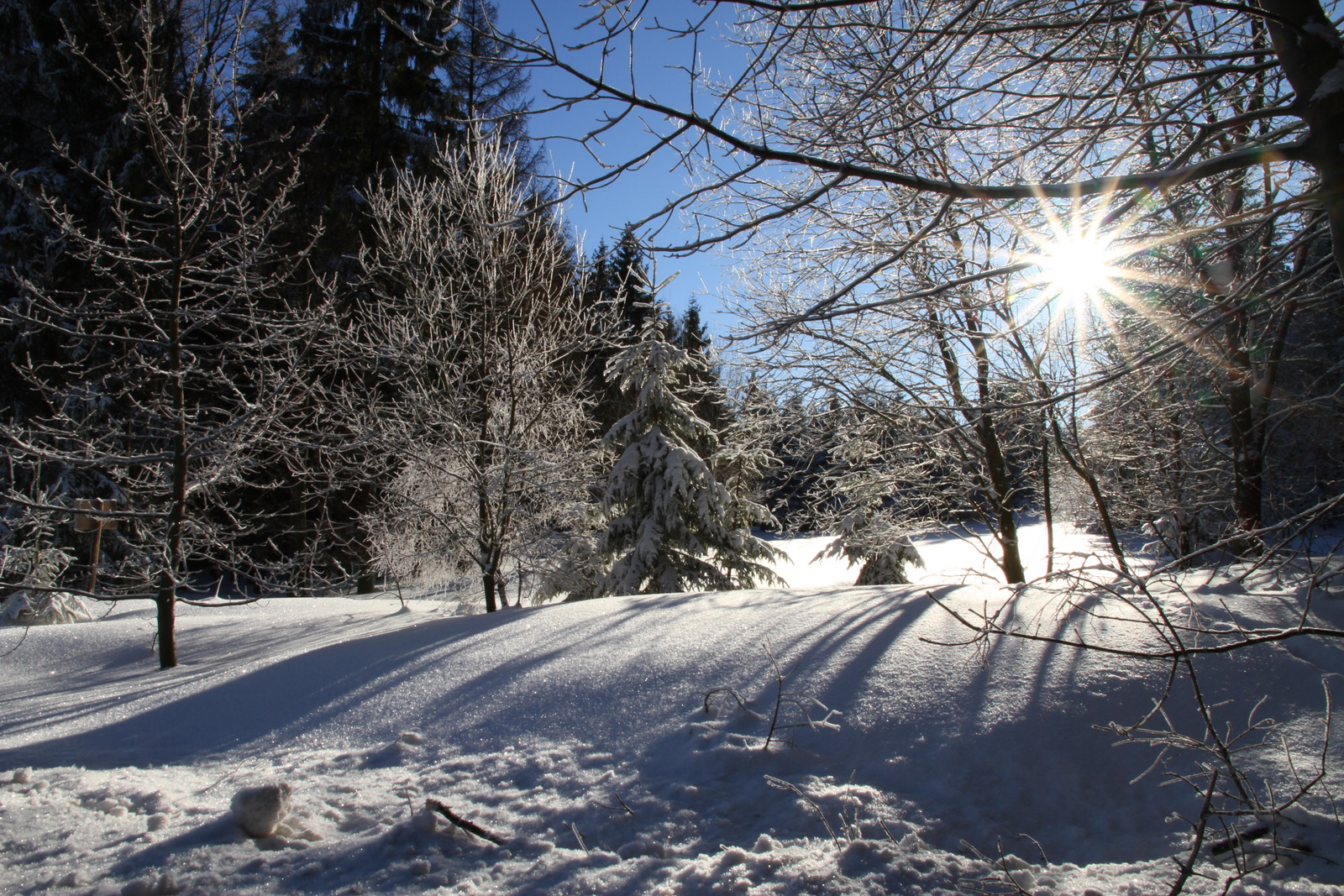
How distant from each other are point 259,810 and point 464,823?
2.24ft

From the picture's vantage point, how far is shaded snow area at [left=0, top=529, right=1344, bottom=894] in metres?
2.09

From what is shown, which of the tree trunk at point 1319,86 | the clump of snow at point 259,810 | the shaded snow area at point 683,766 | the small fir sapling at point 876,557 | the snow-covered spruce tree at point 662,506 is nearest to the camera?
the tree trunk at point 1319,86

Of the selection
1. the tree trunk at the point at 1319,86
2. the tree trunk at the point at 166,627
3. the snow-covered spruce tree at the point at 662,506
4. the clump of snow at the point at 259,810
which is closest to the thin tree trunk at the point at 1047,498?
the tree trunk at the point at 1319,86

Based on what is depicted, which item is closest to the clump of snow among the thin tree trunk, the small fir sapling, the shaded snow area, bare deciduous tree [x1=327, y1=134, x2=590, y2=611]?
the shaded snow area

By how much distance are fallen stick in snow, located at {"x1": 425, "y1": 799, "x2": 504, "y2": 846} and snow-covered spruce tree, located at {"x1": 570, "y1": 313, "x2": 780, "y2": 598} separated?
25.3ft

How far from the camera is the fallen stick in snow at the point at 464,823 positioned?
2.31m

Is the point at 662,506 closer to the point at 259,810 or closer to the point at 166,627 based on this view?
the point at 166,627

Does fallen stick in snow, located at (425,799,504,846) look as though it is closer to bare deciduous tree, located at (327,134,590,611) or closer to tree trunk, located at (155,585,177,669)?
tree trunk, located at (155,585,177,669)

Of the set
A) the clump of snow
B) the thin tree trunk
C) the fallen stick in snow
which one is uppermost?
the thin tree trunk

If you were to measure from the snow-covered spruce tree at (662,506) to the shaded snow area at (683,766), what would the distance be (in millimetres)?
5928

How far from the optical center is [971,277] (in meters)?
1.92

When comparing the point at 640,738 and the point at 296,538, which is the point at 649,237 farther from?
the point at 296,538

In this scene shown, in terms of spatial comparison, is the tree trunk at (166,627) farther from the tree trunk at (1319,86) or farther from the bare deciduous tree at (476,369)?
the tree trunk at (1319,86)

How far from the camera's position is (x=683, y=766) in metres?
2.72
